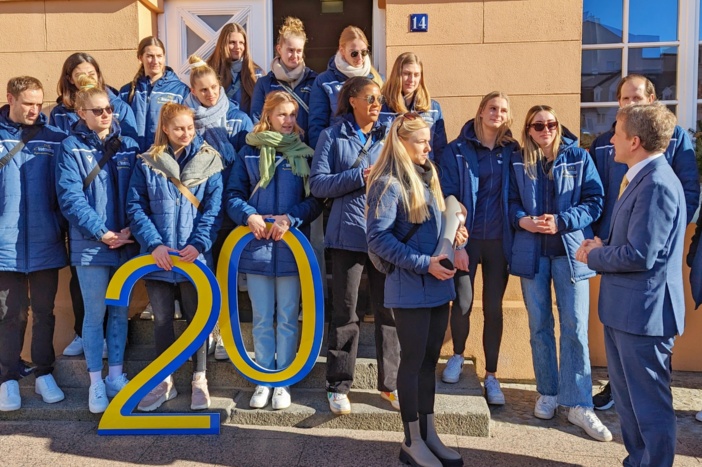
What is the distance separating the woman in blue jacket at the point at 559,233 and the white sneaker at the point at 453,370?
2.06 feet

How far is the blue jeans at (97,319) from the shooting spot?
4.21 meters

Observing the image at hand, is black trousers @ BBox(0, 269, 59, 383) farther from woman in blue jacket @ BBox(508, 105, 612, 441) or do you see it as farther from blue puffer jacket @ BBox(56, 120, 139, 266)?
woman in blue jacket @ BBox(508, 105, 612, 441)

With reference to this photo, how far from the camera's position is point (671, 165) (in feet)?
13.7

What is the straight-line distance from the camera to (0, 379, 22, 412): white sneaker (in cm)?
426

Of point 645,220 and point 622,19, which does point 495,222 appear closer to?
point 645,220

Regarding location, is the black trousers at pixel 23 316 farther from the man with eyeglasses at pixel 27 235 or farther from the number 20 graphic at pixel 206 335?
the number 20 graphic at pixel 206 335

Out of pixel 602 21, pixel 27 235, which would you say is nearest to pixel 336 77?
pixel 27 235

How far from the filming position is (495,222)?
169 inches

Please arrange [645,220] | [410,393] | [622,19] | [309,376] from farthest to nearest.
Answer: [622,19], [309,376], [410,393], [645,220]

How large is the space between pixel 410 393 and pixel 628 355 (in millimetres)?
1103

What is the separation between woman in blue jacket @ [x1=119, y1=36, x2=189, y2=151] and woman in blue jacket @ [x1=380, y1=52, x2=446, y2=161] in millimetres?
1559

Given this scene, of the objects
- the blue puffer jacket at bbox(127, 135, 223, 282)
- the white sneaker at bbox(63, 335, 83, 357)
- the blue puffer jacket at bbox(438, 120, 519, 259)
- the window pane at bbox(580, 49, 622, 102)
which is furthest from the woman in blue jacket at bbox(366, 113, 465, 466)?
the window pane at bbox(580, 49, 622, 102)

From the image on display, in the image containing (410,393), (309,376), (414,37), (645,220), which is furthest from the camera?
(414,37)

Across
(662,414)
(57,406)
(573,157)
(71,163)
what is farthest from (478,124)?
(57,406)
